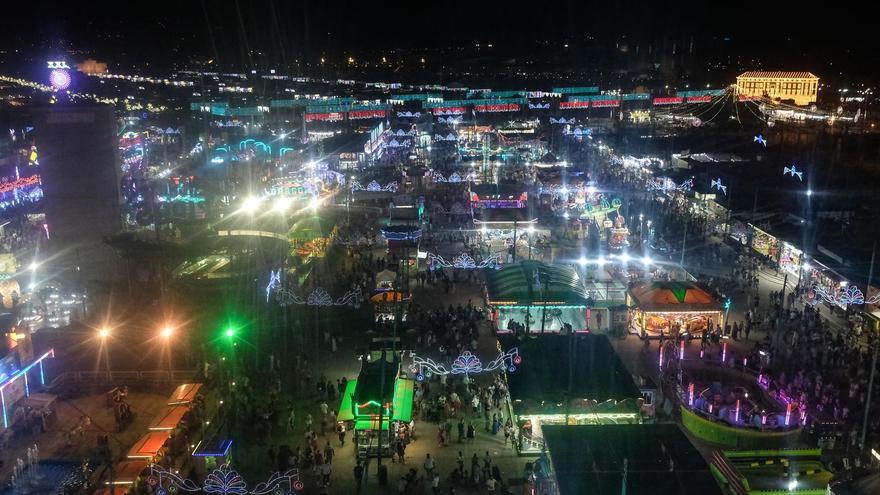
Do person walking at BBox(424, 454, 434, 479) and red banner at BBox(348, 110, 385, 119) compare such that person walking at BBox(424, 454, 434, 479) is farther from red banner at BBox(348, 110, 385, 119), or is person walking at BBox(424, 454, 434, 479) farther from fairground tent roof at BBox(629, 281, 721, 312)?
red banner at BBox(348, 110, 385, 119)

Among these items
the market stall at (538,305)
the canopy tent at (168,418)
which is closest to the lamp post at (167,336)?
the canopy tent at (168,418)

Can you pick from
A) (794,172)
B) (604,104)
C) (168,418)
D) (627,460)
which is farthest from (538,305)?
(604,104)

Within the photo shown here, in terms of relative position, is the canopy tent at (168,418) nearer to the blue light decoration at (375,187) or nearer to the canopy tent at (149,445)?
the canopy tent at (149,445)

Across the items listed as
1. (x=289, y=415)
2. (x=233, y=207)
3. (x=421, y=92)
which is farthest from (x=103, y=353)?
(x=421, y=92)

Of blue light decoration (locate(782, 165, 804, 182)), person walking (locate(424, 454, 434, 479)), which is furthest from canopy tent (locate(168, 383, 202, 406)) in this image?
blue light decoration (locate(782, 165, 804, 182))

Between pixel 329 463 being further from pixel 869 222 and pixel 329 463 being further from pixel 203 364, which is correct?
pixel 869 222

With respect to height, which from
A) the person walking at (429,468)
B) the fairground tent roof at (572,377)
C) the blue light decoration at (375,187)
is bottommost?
the person walking at (429,468)

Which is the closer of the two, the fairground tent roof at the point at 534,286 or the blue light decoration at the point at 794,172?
the fairground tent roof at the point at 534,286
